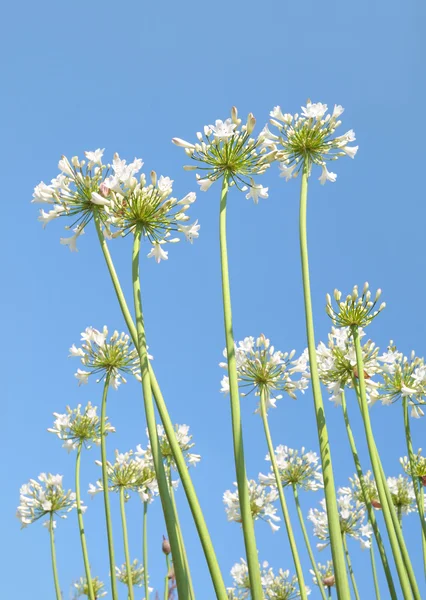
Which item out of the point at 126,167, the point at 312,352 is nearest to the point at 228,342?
the point at 312,352

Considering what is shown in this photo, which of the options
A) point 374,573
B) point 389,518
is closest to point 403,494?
point 374,573

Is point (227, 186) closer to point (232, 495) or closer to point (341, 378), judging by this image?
point (341, 378)

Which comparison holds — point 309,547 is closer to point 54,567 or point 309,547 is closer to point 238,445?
point 54,567

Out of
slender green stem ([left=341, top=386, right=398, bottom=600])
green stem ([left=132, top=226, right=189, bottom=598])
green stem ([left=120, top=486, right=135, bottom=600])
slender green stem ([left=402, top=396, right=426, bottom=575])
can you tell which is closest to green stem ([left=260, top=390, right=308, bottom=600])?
slender green stem ([left=341, top=386, right=398, bottom=600])

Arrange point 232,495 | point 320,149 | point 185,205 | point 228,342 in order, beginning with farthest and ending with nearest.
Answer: point 232,495 < point 320,149 < point 185,205 < point 228,342

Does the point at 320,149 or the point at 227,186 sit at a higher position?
the point at 320,149
